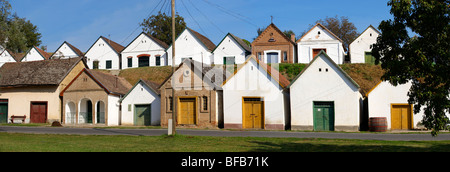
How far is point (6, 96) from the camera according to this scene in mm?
40531

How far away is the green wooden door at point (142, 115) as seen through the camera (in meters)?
35.8

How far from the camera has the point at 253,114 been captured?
31438 mm

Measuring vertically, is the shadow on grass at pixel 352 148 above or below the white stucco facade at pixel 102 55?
below

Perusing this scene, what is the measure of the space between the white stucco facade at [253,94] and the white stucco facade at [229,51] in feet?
62.3

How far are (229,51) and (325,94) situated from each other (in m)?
23.3

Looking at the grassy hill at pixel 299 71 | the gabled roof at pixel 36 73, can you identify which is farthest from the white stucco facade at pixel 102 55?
the gabled roof at pixel 36 73

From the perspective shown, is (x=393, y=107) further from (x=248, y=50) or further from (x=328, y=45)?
(x=248, y=50)

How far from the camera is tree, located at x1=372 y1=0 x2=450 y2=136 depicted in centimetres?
1191

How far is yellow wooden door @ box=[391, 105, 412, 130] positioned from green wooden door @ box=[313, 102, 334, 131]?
5046 millimetres

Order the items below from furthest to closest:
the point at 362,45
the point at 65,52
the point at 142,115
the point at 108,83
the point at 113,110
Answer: the point at 65,52 → the point at 362,45 → the point at 108,83 → the point at 113,110 → the point at 142,115

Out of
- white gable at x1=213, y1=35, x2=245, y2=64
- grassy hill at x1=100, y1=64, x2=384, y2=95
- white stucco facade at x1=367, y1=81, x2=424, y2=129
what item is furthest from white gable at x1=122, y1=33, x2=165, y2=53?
white stucco facade at x1=367, y1=81, x2=424, y2=129

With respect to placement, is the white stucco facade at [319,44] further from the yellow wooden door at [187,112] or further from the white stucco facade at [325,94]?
the yellow wooden door at [187,112]

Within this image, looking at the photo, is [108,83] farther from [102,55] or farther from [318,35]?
[318,35]

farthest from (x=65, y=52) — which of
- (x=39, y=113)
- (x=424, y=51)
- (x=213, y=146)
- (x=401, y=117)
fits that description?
(x=424, y=51)
